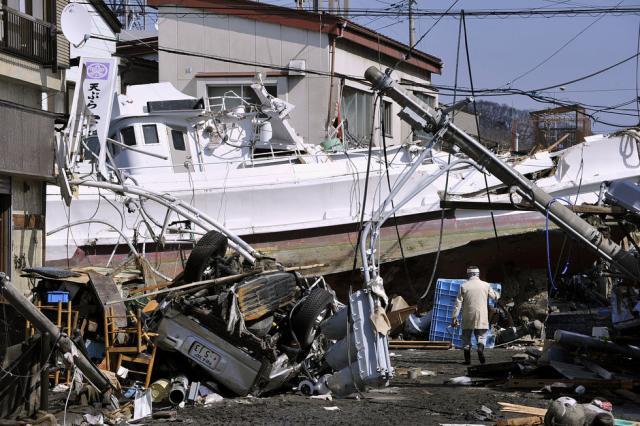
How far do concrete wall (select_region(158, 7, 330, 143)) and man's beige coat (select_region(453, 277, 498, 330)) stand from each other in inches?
558

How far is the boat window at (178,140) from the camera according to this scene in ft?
72.4

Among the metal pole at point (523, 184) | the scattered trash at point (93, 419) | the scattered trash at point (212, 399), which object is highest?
the metal pole at point (523, 184)

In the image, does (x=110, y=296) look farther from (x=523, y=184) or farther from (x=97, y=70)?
(x=97, y=70)

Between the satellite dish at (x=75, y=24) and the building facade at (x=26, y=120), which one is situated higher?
the satellite dish at (x=75, y=24)

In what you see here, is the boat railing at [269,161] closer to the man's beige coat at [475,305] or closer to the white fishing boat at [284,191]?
the white fishing boat at [284,191]

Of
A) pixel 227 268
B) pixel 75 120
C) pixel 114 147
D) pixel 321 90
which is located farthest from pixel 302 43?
pixel 227 268

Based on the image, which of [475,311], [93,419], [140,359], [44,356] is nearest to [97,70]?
[140,359]

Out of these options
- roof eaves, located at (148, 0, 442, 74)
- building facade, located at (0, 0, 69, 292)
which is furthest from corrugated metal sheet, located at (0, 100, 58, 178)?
roof eaves, located at (148, 0, 442, 74)

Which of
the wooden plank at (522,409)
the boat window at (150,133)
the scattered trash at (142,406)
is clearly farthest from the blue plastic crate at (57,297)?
the boat window at (150,133)

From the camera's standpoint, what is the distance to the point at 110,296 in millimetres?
12172

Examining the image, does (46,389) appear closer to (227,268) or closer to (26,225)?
(227,268)

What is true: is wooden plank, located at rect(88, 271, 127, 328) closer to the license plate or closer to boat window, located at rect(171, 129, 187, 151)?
the license plate

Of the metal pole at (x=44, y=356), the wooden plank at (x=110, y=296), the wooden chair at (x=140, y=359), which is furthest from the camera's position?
the wooden plank at (x=110, y=296)

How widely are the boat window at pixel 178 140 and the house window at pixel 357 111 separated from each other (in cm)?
832
